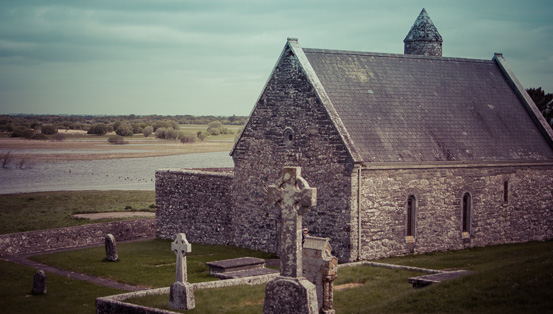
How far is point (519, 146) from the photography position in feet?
113

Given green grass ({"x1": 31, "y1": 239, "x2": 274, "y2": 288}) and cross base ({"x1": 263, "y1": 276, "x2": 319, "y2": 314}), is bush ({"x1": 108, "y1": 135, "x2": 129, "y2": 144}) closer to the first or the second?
green grass ({"x1": 31, "y1": 239, "x2": 274, "y2": 288})

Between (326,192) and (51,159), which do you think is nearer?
(326,192)

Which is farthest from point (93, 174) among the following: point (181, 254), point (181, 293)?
point (181, 293)

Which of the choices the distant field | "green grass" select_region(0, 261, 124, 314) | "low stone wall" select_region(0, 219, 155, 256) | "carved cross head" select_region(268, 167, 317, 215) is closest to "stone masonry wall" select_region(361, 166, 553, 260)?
"green grass" select_region(0, 261, 124, 314)

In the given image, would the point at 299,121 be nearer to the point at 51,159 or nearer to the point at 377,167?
the point at 377,167

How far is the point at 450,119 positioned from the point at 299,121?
803 cm

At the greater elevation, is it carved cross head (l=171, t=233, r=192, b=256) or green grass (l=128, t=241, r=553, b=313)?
carved cross head (l=171, t=233, r=192, b=256)

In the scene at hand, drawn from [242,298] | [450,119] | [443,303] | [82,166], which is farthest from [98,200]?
[443,303]

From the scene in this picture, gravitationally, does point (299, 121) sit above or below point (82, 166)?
above

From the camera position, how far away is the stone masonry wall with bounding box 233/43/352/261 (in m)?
28.5

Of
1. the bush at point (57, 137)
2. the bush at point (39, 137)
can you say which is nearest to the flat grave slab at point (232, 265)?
the bush at point (39, 137)

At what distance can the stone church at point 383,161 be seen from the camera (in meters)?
28.9

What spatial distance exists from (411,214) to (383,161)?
2.76 m

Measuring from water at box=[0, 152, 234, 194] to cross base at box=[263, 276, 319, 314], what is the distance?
5084 centimetres
